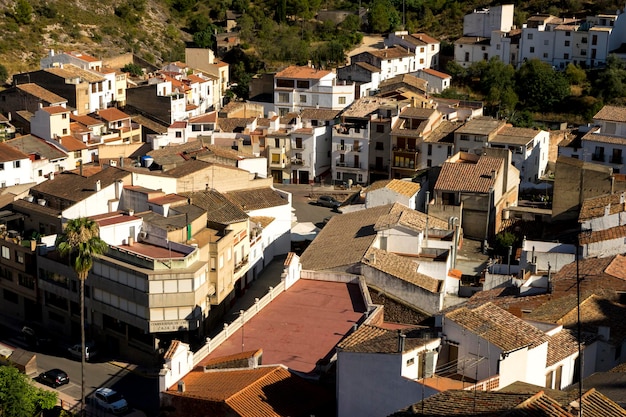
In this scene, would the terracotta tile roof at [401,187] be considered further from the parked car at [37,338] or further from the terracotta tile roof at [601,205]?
the parked car at [37,338]

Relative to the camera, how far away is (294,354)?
3188 cm

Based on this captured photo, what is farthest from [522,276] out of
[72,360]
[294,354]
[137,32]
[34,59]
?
[137,32]

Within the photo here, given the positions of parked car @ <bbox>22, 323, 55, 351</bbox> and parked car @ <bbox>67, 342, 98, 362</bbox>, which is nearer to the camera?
parked car @ <bbox>67, 342, 98, 362</bbox>

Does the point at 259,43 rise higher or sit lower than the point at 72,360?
higher

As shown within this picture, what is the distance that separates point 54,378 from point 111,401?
10.9 ft

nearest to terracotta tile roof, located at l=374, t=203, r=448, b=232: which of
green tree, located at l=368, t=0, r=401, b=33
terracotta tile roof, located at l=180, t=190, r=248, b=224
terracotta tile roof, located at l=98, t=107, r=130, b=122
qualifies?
terracotta tile roof, located at l=180, t=190, r=248, b=224

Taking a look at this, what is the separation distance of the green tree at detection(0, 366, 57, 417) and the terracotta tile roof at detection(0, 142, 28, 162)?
23143mm

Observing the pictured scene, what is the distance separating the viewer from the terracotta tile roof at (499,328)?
27.0 m

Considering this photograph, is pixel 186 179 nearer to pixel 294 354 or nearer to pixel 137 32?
pixel 294 354

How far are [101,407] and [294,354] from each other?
8.79 meters

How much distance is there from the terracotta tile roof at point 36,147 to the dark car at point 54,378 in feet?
78.8

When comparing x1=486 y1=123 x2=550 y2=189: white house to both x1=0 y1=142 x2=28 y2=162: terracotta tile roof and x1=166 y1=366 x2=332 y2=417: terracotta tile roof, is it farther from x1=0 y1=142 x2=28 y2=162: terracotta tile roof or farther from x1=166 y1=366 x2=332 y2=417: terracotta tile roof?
x1=166 y1=366 x2=332 y2=417: terracotta tile roof

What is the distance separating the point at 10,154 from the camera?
5731cm

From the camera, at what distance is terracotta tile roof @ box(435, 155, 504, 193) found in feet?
169
